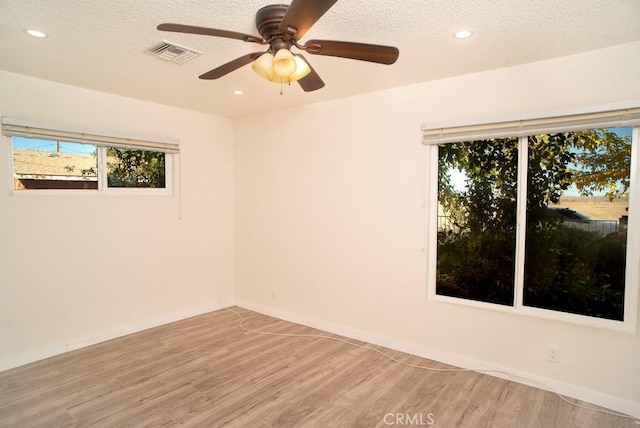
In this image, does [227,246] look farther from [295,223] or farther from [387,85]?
[387,85]

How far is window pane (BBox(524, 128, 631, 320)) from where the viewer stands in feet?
8.17

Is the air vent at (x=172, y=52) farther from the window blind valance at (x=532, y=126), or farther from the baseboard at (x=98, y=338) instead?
the baseboard at (x=98, y=338)

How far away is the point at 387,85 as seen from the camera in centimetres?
329

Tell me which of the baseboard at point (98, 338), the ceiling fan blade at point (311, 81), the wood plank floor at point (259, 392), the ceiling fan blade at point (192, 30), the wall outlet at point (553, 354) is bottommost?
the wood plank floor at point (259, 392)

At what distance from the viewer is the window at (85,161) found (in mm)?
3133

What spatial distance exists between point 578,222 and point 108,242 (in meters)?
4.15

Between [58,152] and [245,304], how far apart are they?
2.63 meters

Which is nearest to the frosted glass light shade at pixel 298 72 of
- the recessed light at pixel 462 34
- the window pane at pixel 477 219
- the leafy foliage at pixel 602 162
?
the recessed light at pixel 462 34

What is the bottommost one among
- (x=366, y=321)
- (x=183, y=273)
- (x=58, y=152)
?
(x=366, y=321)

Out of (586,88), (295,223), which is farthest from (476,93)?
(295,223)

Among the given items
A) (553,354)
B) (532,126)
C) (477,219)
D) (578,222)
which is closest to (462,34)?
(532,126)

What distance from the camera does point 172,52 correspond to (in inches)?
100.0

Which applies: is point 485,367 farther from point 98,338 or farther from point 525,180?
point 98,338

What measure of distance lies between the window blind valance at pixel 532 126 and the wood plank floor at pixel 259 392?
191 cm
